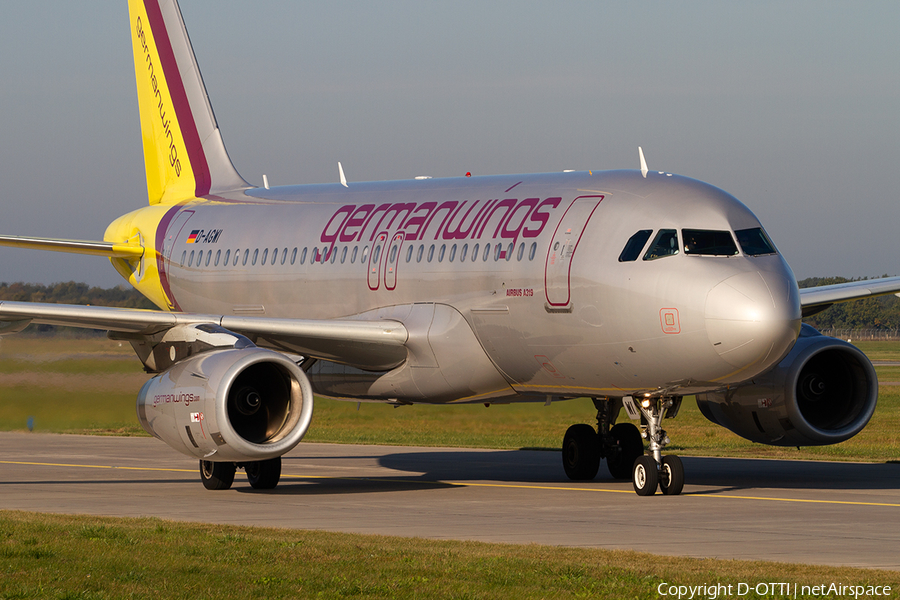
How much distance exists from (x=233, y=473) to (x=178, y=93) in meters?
11.4

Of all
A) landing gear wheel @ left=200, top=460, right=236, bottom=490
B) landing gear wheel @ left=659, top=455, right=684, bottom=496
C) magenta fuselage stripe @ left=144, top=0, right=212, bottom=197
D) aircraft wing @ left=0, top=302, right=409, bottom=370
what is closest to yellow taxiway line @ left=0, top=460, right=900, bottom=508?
landing gear wheel @ left=659, top=455, right=684, bottom=496

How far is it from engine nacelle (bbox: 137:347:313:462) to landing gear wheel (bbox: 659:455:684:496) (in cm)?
447

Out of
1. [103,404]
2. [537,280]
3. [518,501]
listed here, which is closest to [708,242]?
[537,280]

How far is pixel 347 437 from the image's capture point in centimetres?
3338

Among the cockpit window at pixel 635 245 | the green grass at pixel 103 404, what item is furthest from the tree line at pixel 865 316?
the cockpit window at pixel 635 245

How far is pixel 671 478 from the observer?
662 inches

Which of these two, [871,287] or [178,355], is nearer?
[178,355]

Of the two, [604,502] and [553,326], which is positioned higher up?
[553,326]

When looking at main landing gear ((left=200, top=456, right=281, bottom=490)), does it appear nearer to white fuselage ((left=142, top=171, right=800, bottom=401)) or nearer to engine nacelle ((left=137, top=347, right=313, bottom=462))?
engine nacelle ((left=137, top=347, right=313, bottom=462))

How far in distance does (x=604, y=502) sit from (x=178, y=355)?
240 inches

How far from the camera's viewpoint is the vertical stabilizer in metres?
27.4

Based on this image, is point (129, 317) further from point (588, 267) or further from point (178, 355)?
point (588, 267)

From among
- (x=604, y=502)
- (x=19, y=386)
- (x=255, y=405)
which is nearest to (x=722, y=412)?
(x=604, y=502)

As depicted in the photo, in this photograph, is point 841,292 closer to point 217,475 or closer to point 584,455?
point 584,455
